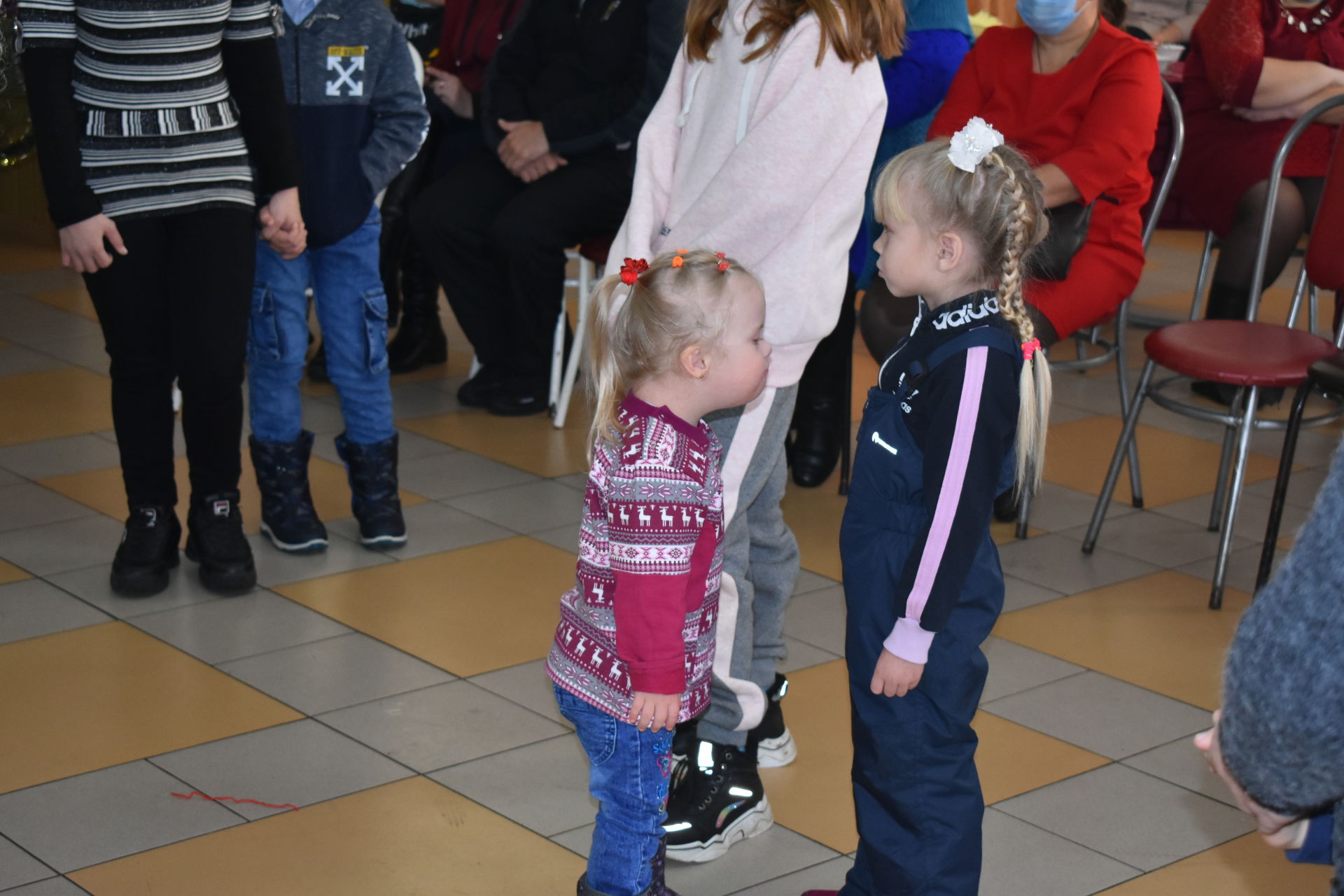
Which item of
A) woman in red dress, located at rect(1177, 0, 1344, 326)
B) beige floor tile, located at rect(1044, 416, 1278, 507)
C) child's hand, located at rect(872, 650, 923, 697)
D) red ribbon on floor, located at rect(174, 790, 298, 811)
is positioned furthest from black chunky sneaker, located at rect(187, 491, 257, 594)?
woman in red dress, located at rect(1177, 0, 1344, 326)

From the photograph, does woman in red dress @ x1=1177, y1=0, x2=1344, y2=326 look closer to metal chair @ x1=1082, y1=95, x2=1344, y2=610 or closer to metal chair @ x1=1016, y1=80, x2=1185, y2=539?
metal chair @ x1=1016, y1=80, x2=1185, y2=539

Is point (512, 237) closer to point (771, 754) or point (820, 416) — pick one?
point (820, 416)

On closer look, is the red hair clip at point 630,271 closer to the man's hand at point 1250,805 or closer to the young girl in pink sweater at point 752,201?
the young girl in pink sweater at point 752,201

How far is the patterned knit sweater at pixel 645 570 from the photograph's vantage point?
5.57 feet

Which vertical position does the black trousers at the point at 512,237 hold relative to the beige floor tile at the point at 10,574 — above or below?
above

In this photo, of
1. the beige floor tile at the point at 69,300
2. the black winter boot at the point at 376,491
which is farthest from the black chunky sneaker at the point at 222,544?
the beige floor tile at the point at 69,300

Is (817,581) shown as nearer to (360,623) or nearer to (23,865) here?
(360,623)

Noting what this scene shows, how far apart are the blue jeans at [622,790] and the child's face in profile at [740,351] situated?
0.41 metres

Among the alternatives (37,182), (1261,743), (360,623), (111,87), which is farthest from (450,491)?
(37,182)

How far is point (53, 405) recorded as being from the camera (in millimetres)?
4156

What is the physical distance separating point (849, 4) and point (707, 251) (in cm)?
49

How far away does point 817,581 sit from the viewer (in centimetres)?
319

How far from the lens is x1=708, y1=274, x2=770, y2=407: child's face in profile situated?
176 cm

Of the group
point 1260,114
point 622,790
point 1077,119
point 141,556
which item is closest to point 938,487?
point 622,790
